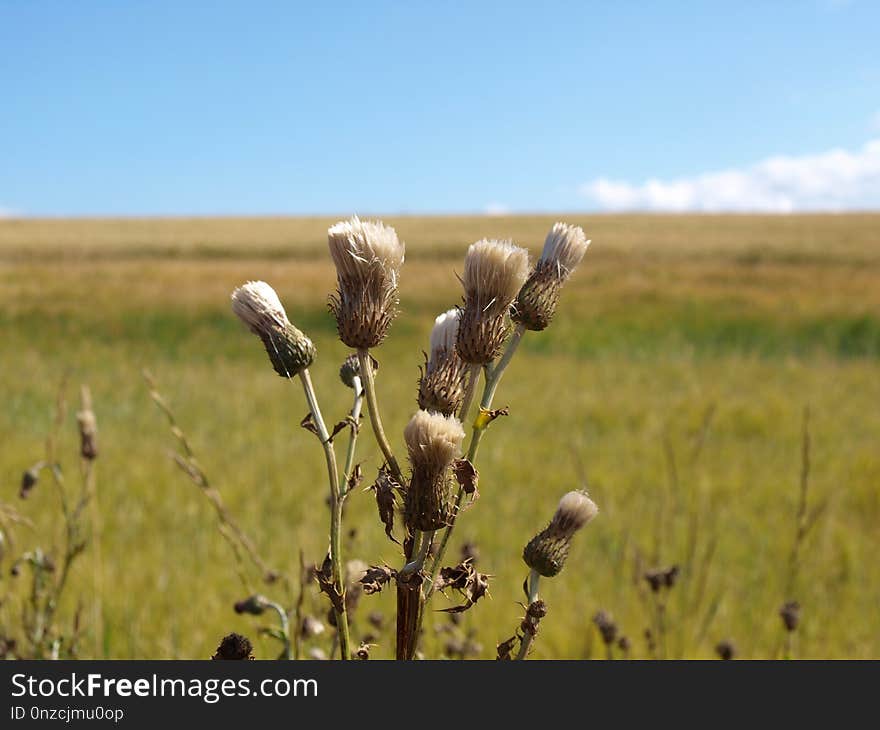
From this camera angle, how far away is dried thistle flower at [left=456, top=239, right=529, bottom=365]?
0.89 meters

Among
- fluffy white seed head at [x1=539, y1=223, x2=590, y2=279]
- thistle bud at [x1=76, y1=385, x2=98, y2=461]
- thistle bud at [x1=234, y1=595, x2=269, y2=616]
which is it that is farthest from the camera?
thistle bud at [x1=76, y1=385, x2=98, y2=461]

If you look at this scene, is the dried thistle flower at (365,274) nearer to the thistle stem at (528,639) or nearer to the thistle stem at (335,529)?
the thistle stem at (335,529)

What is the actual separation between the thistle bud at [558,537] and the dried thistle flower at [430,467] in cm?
24

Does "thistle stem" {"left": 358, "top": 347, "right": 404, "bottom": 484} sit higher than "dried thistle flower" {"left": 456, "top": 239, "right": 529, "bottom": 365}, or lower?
lower

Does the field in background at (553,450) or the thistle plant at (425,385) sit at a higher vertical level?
the thistle plant at (425,385)

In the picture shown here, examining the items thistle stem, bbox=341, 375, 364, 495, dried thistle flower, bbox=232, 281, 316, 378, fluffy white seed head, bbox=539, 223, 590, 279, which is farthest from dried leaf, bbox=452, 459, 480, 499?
fluffy white seed head, bbox=539, 223, 590, 279

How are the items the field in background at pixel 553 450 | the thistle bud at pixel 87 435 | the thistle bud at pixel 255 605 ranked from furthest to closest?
1. the field in background at pixel 553 450
2. the thistle bud at pixel 87 435
3. the thistle bud at pixel 255 605

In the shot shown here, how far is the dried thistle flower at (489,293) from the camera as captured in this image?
886 millimetres

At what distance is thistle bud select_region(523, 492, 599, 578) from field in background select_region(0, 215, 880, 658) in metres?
0.11

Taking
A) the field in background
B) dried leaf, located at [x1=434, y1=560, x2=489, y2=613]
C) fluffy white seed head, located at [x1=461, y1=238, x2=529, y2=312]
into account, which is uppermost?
fluffy white seed head, located at [x1=461, y1=238, x2=529, y2=312]

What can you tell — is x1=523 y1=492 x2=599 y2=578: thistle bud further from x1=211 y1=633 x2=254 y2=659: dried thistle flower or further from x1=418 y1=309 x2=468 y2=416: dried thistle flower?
x1=211 y1=633 x2=254 y2=659: dried thistle flower

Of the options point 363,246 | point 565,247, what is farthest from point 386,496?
point 565,247

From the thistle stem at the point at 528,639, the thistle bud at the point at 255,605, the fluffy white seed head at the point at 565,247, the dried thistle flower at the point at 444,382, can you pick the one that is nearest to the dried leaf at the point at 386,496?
the dried thistle flower at the point at 444,382
